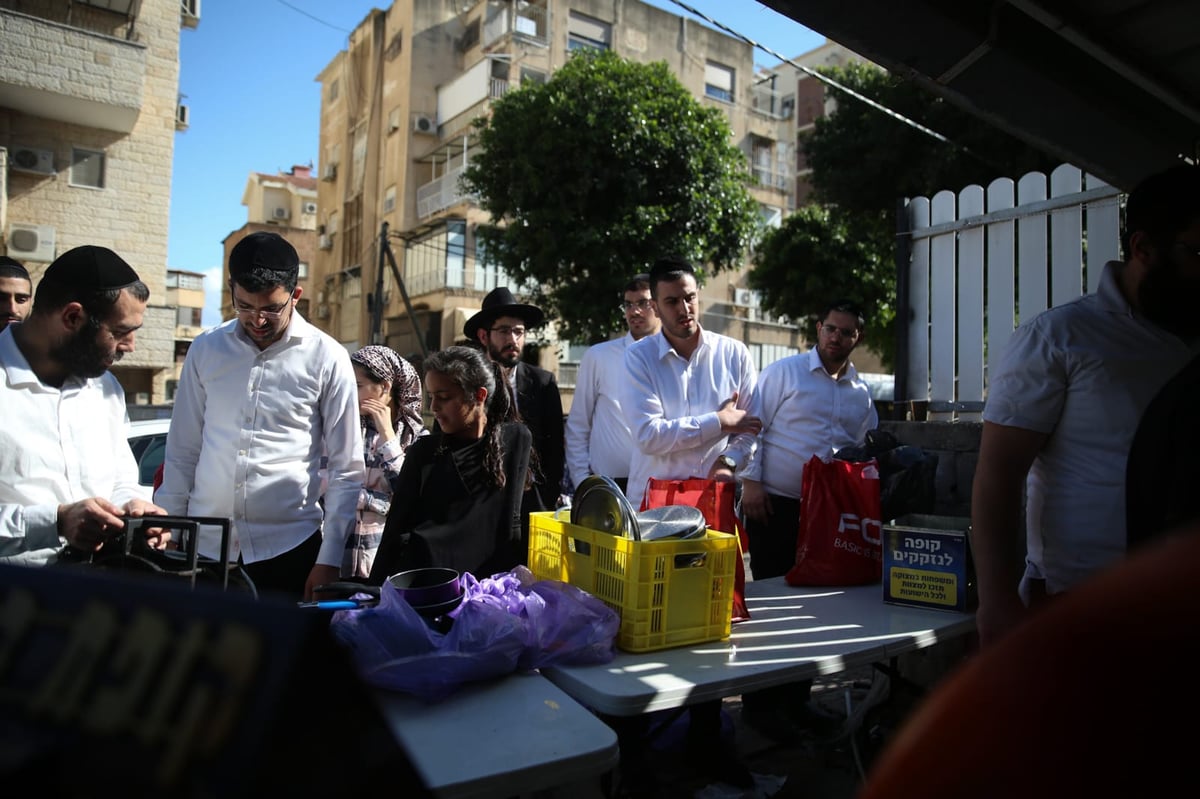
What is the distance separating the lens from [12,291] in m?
3.84

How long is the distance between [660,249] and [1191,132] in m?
13.2

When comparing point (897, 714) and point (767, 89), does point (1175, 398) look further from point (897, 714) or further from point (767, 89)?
point (767, 89)

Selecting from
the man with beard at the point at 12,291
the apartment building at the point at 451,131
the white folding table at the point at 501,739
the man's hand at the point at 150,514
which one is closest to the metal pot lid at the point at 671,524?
the white folding table at the point at 501,739

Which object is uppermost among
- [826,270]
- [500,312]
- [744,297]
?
[744,297]

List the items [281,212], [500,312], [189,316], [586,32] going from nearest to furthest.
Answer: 1. [500,312]
2. [586,32]
3. [281,212]
4. [189,316]

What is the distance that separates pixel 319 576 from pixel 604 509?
1066 mm

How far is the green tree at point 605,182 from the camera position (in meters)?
16.3

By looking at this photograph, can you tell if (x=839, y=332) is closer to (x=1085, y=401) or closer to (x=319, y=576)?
(x=1085, y=401)

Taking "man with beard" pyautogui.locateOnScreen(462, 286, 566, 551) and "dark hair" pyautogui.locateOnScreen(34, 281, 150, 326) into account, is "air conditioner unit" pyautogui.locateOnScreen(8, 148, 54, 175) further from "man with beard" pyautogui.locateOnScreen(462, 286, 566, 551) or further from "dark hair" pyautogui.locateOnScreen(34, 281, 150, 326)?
"dark hair" pyautogui.locateOnScreen(34, 281, 150, 326)

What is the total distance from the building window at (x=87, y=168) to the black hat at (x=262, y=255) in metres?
19.2

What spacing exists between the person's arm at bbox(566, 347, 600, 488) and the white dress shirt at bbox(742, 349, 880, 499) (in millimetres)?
946

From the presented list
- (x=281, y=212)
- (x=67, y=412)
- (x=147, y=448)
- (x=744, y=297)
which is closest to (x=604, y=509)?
(x=67, y=412)

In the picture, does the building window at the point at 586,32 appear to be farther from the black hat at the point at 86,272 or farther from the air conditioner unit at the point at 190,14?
the black hat at the point at 86,272

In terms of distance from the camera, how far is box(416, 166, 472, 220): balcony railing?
26391mm
